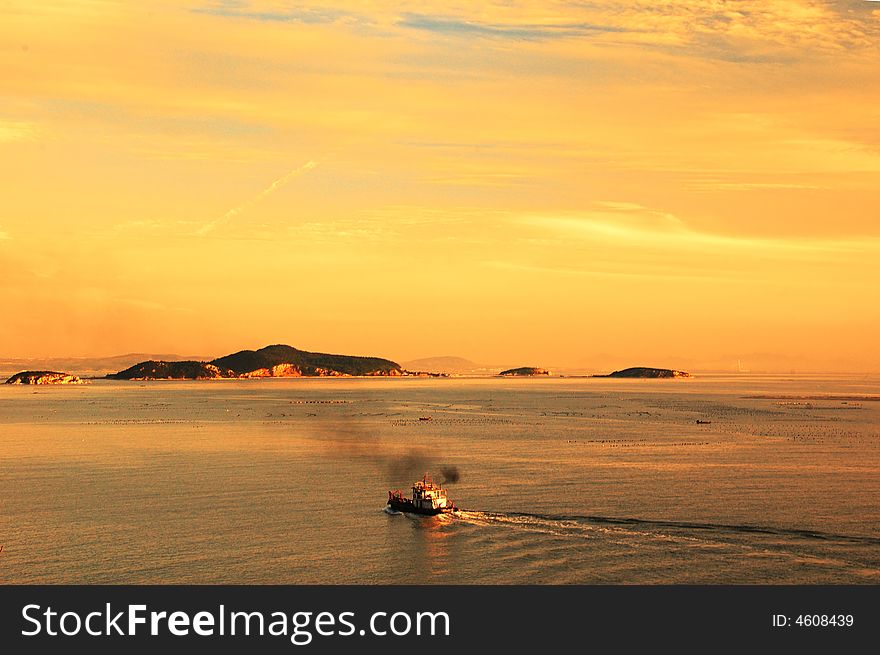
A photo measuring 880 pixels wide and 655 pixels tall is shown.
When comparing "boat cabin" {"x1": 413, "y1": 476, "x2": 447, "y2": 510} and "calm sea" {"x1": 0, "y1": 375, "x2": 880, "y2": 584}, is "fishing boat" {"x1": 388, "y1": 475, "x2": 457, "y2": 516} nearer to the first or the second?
"boat cabin" {"x1": 413, "y1": 476, "x2": 447, "y2": 510}

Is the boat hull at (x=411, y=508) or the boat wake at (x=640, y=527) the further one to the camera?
the boat hull at (x=411, y=508)

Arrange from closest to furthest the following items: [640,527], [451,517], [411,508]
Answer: [640,527], [451,517], [411,508]

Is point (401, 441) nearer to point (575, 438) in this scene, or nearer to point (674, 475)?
point (575, 438)

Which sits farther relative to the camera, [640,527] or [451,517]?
[451,517]

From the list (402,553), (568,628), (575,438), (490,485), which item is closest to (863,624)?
(568,628)

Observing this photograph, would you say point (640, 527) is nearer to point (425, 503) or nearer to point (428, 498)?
point (428, 498)

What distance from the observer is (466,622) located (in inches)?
2142

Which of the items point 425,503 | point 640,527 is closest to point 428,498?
point 425,503

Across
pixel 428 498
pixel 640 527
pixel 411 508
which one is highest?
pixel 428 498

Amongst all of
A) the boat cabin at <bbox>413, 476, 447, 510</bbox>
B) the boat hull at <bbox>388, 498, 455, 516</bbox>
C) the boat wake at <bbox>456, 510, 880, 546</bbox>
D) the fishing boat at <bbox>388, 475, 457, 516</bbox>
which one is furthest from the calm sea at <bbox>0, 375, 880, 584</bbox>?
the boat cabin at <bbox>413, 476, 447, 510</bbox>

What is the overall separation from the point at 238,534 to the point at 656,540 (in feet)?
111

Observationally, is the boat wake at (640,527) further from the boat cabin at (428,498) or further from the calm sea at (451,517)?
the boat cabin at (428,498)

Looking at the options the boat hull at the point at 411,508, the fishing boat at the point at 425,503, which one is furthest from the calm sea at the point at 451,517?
the fishing boat at the point at 425,503

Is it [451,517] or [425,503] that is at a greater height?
[425,503]
